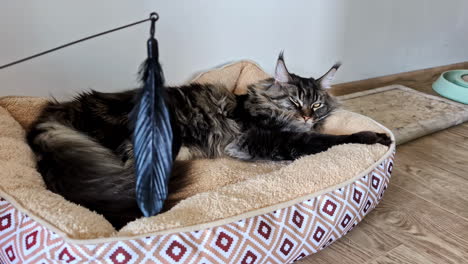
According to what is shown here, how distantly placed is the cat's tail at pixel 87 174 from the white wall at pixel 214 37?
48 centimetres

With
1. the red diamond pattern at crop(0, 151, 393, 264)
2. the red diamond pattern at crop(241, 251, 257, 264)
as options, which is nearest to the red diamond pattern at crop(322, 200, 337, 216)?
the red diamond pattern at crop(0, 151, 393, 264)

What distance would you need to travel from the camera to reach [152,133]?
0.87 metres

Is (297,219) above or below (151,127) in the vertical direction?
below

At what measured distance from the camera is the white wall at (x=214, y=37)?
1.67 meters

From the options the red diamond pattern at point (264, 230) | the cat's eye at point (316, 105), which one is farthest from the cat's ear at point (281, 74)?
the red diamond pattern at point (264, 230)

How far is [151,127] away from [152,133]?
0.04 ft

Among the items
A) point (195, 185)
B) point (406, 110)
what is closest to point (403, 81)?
point (406, 110)

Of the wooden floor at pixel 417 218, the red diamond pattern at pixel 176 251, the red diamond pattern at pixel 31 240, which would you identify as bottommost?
the wooden floor at pixel 417 218

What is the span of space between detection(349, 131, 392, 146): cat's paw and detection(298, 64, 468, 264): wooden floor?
8.9 inches

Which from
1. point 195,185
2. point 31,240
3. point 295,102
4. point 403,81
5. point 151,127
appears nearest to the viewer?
point 151,127

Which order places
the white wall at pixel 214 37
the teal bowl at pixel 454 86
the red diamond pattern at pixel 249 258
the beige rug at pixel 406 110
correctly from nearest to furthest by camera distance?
the red diamond pattern at pixel 249 258 → the white wall at pixel 214 37 → the beige rug at pixel 406 110 → the teal bowl at pixel 454 86

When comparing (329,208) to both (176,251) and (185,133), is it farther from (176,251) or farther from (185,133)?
(185,133)

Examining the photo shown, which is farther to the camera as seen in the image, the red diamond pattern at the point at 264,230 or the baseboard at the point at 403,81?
the baseboard at the point at 403,81

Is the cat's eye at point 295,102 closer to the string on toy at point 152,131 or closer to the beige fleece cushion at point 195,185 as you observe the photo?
the beige fleece cushion at point 195,185
